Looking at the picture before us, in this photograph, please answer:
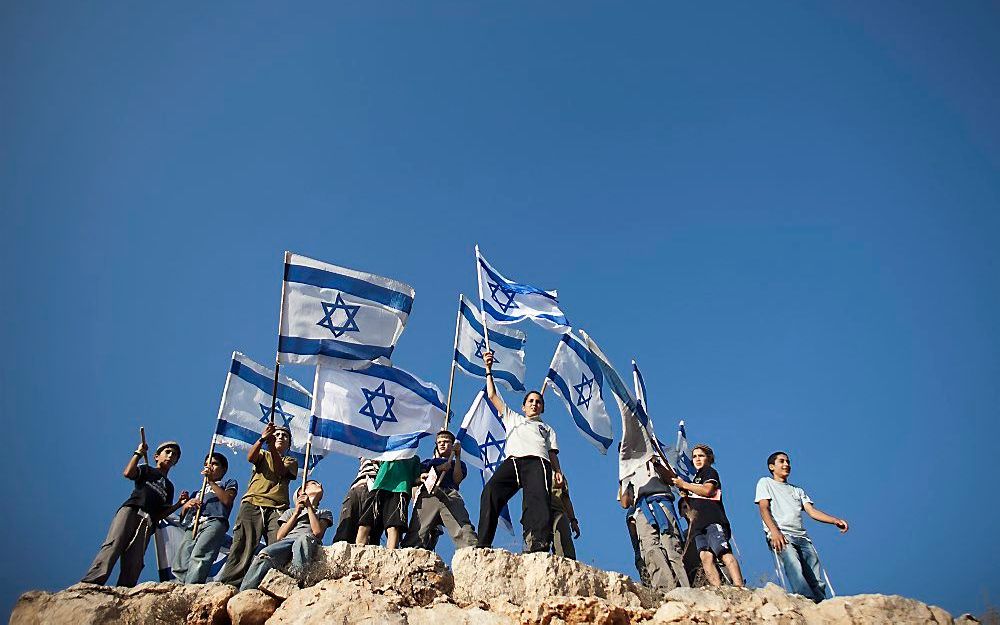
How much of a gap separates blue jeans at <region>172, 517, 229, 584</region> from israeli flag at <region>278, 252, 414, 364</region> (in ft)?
8.33

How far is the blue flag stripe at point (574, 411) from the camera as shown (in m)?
13.1

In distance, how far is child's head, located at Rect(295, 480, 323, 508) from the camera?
8.28 m

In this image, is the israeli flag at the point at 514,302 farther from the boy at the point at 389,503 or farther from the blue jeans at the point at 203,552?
the blue jeans at the point at 203,552

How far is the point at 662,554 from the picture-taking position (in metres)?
9.56

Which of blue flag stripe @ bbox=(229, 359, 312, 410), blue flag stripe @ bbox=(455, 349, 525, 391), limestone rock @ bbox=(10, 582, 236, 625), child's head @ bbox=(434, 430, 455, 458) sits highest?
blue flag stripe @ bbox=(455, 349, 525, 391)

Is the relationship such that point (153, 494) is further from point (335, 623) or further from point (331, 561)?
point (335, 623)

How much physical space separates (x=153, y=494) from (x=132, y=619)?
2282mm

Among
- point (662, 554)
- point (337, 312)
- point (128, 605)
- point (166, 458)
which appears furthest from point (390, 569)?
point (337, 312)

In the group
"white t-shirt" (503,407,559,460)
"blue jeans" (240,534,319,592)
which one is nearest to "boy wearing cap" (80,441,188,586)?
"blue jeans" (240,534,319,592)

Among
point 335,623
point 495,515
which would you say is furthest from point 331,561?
point 495,515

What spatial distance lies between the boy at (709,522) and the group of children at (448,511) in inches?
0.5

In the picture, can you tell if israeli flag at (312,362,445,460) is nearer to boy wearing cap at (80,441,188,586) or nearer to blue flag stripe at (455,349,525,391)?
blue flag stripe at (455,349,525,391)

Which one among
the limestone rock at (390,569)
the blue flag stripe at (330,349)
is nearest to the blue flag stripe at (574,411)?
the blue flag stripe at (330,349)

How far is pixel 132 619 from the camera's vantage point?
5836 millimetres
